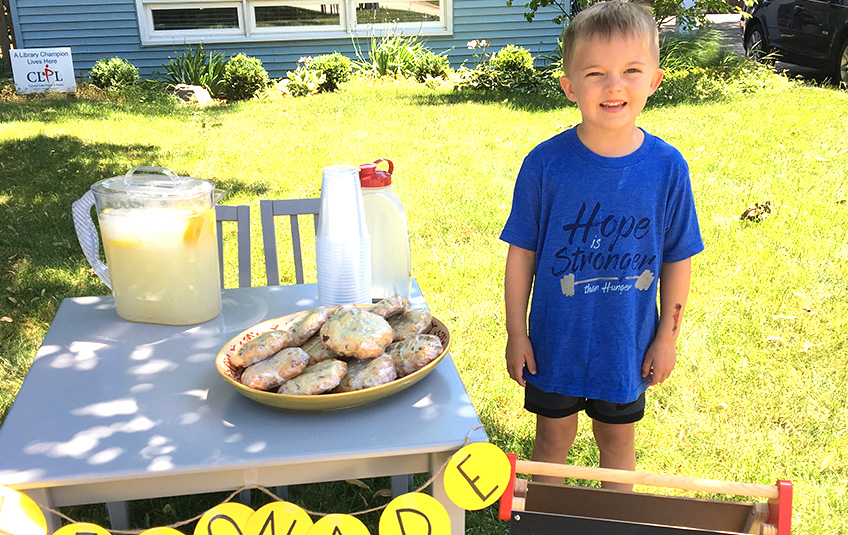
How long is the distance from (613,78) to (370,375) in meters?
0.88

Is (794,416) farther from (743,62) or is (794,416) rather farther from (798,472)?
(743,62)

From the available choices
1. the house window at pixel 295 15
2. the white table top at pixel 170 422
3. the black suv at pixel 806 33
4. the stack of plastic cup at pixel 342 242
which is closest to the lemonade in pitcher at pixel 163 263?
the white table top at pixel 170 422

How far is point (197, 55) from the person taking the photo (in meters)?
10.2

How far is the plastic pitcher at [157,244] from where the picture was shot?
5.50ft

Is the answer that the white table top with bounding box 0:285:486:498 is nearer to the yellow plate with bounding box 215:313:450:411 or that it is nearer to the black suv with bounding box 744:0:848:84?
the yellow plate with bounding box 215:313:450:411

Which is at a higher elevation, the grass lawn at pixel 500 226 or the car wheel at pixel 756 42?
the car wheel at pixel 756 42

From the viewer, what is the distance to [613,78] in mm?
1659

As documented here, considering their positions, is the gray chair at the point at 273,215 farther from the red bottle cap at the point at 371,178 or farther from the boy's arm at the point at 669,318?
the boy's arm at the point at 669,318

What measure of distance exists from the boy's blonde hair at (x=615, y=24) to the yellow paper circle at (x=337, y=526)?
117cm

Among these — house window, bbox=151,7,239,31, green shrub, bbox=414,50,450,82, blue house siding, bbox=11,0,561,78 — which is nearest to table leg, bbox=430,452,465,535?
green shrub, bbox=414,50,450,82

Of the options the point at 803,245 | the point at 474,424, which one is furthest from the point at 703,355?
the point at 474,424

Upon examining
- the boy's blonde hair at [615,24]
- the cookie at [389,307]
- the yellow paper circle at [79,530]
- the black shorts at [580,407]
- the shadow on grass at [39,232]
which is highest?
the boy's blonde hair at [615,24]

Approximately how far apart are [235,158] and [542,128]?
9.53 ft

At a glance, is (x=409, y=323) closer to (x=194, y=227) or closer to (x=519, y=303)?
(x=519, y=303)
